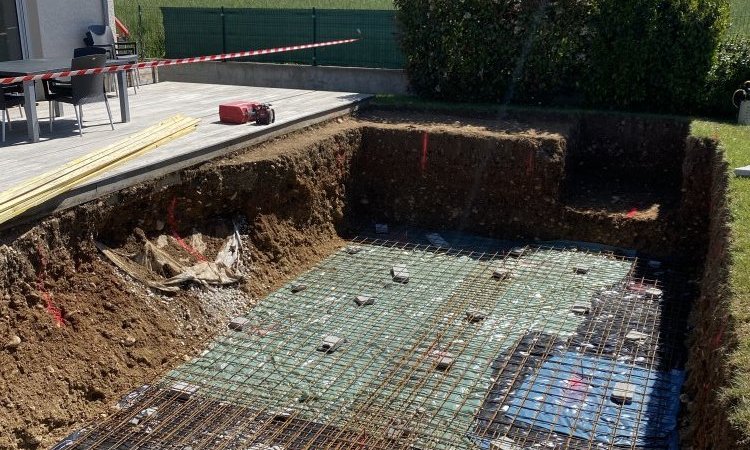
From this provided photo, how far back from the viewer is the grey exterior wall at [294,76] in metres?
14.0

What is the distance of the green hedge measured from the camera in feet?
37.6

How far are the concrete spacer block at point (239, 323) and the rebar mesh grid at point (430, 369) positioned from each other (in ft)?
0.18

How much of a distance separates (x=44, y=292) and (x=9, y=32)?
7552 millimetres

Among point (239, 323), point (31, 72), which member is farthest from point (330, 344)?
point (31, 72)

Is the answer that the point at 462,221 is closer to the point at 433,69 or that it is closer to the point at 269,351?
the point at 433,69

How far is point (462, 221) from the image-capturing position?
36.1 feet

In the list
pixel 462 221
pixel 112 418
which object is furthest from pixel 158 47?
pixel 112 418

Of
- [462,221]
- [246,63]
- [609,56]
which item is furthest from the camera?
[246,63]

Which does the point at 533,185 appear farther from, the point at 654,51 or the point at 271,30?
the point at 271,30

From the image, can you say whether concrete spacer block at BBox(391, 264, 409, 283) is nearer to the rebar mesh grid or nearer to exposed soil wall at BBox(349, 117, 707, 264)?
the rebar mesh grid

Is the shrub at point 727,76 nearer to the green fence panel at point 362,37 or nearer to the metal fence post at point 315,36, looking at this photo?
the green fence panel at point 362,37

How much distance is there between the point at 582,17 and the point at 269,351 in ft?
25.6

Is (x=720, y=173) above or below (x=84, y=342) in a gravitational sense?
above

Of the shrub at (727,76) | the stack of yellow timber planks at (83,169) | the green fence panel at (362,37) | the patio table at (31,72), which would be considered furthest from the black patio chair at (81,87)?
the shrub at (727,76)
